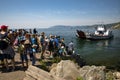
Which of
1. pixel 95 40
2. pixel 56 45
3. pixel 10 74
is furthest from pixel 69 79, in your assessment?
pixel 95 40

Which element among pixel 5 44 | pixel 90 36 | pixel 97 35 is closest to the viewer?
pixel 5 44

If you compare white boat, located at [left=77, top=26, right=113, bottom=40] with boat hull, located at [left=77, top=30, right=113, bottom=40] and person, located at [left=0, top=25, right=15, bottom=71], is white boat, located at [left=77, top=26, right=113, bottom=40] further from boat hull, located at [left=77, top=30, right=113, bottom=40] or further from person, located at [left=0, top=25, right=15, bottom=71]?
person, located at [left=0, top=25, right=15, bottom=71]

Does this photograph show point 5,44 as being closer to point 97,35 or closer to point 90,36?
point 90,36

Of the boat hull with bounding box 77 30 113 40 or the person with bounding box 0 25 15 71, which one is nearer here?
the person with bounding box 0 25 15 71

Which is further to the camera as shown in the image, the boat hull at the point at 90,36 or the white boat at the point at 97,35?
the white boat at the point at 97,35

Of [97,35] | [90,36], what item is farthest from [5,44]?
[97,35]

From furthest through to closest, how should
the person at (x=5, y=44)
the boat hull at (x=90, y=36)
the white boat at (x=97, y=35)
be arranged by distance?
1. the white boat at (x=97, y=35)
2. the boat hull at (x=90, y=36)
3. the person at (x=5, y=44)

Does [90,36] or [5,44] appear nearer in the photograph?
[5,44]

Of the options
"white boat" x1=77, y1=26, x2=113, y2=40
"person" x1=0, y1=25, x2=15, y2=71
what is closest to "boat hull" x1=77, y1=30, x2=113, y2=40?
"white boat" x1=77, y1=26, x2=113, y2=40

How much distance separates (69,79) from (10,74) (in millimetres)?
2853

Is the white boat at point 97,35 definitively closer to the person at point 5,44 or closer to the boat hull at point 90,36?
the boat hull at point 90,36

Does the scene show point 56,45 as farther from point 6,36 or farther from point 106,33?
point 106,33

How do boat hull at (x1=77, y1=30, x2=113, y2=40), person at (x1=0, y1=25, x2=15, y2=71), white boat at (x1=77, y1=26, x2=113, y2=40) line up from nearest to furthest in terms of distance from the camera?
person at (x1=0, y1=25, x2=15, y2=71) < boat hull at (x1=77, y1=30, x2=113, y2=40) < white boat at (x1=77, y1=26, x2=113, y2=40)

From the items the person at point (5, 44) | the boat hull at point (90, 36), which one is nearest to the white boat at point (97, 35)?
the boat hull at point (90, 36)
